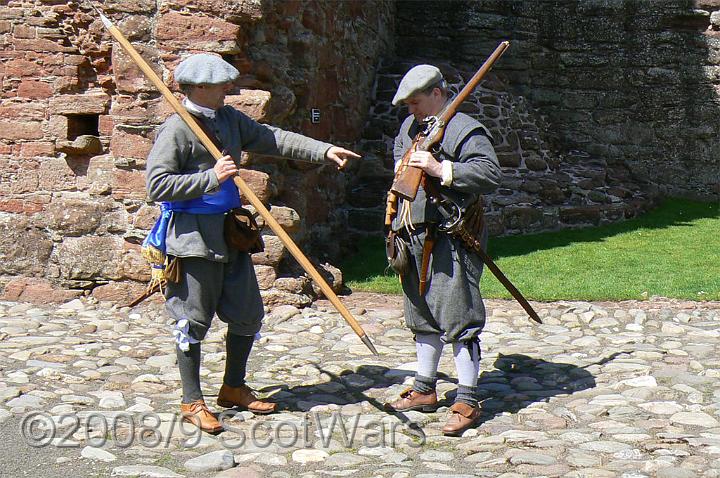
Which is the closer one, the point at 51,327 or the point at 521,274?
the point at 51,327

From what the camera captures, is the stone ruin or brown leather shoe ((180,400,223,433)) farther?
the stone ruin

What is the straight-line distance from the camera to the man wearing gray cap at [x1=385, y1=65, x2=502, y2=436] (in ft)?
15.8

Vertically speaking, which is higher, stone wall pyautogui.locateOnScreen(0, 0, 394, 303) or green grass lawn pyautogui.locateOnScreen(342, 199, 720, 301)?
stone wall pyautogui.locateOnScreen(0, 0, 394, 303)

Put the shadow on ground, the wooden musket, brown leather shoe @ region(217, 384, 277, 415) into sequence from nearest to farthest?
the wooden musket < brown leather shoe @ region(217, 384, 277, 415) < the shadow on ground

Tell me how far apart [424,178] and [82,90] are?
425 cm

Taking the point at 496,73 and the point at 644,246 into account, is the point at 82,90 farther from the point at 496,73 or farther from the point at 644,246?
the point at 496,73

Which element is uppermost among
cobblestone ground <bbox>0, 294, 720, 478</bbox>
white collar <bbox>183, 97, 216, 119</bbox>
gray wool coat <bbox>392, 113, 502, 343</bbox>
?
white collar <bbox>183, 97, 216, 119</bbox>

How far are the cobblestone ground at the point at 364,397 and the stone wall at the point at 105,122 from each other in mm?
545

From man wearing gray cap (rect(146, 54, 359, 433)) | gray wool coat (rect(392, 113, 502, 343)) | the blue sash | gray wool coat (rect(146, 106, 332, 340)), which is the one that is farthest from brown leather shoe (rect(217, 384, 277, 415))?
gray wool coat (rect(392, 113, 502, 343))

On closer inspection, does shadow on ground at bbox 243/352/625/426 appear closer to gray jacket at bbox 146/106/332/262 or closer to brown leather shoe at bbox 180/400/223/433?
brown leather shoe at bbox 180/400/223/433

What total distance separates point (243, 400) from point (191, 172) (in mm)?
Result: 1237

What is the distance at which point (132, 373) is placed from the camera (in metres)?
5.84

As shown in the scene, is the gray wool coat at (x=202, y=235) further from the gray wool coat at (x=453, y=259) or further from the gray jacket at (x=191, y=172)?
the gray wool coat at (x=453, y=259)

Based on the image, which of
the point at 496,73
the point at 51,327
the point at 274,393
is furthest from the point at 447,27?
the point at 274,393
